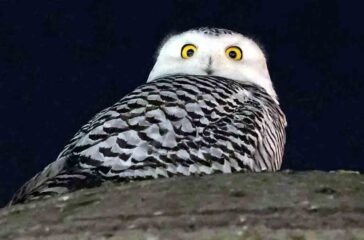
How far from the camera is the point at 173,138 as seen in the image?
2832 millimetres

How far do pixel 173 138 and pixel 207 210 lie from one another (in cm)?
83

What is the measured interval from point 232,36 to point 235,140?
102cm

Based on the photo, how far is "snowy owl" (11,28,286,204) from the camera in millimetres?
2705

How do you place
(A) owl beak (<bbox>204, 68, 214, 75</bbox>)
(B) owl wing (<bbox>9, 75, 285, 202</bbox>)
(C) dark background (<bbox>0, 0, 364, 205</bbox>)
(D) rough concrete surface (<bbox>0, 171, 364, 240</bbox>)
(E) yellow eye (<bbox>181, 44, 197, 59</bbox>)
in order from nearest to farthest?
(D) rough concrete surface (<bbox>0, 171, 364, 240</bbox>)
(B) owl wing (<bbox>9, 75, 285, 202</bbox>)
(A) owl beak (<bbox>204, 68, 214, 75</bbox>)
(E) yellow eye (<bbox>181, 44, 197, 59</bbox>)
(C) dark background (<bbox>0, 0, 364, 205</bbox>)

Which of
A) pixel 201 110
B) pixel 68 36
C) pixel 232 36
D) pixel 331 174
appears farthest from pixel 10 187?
pixel 331 174

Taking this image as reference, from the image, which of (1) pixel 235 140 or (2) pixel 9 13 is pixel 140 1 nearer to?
(2) pixel 9 13

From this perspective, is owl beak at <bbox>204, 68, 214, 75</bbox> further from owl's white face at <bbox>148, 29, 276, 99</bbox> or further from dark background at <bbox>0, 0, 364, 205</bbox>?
dark background at <bbox>0, 0, 364, 205</bbox>

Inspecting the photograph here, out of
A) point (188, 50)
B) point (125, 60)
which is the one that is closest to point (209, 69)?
point (188, 50)

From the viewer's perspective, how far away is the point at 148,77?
419cm

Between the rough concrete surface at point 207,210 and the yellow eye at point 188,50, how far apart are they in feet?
5.66

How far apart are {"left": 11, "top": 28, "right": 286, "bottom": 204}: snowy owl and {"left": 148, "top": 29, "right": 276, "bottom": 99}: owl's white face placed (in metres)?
0.19

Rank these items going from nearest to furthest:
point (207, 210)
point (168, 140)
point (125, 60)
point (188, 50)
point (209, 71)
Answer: point (207, 210), point (168, 140), point (209, 71), point (188, 50), point (125, 60)

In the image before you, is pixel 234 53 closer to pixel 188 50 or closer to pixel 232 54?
pixel 232 54

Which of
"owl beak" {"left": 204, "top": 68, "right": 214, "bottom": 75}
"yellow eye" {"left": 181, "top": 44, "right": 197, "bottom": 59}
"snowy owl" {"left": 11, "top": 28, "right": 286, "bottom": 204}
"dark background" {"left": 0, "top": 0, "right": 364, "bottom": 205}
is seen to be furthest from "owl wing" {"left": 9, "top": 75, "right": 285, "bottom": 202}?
"dark background" {"left": 0, "top": 0, "right": 364, "bottom": 205}
